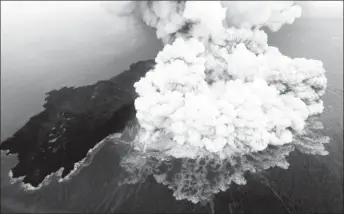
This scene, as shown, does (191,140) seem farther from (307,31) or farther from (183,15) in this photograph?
(307,31)

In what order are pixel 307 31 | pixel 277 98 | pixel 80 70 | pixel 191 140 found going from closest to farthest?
pixel 191 140 → pixel 277 98 → pixel 80 70 → pixel 307 31

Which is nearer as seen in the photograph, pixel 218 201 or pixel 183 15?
pixel 218 201

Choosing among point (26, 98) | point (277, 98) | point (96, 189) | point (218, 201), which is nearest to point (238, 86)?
point (277, 98)

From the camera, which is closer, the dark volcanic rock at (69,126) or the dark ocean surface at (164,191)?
the dark ocean surface at (164,191)

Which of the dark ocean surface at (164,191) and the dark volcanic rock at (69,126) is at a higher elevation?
the dark volcanic rock at (69,126)

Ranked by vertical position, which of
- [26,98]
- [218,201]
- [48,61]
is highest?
[48,61]

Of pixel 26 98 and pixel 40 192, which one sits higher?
pixel 26 98
